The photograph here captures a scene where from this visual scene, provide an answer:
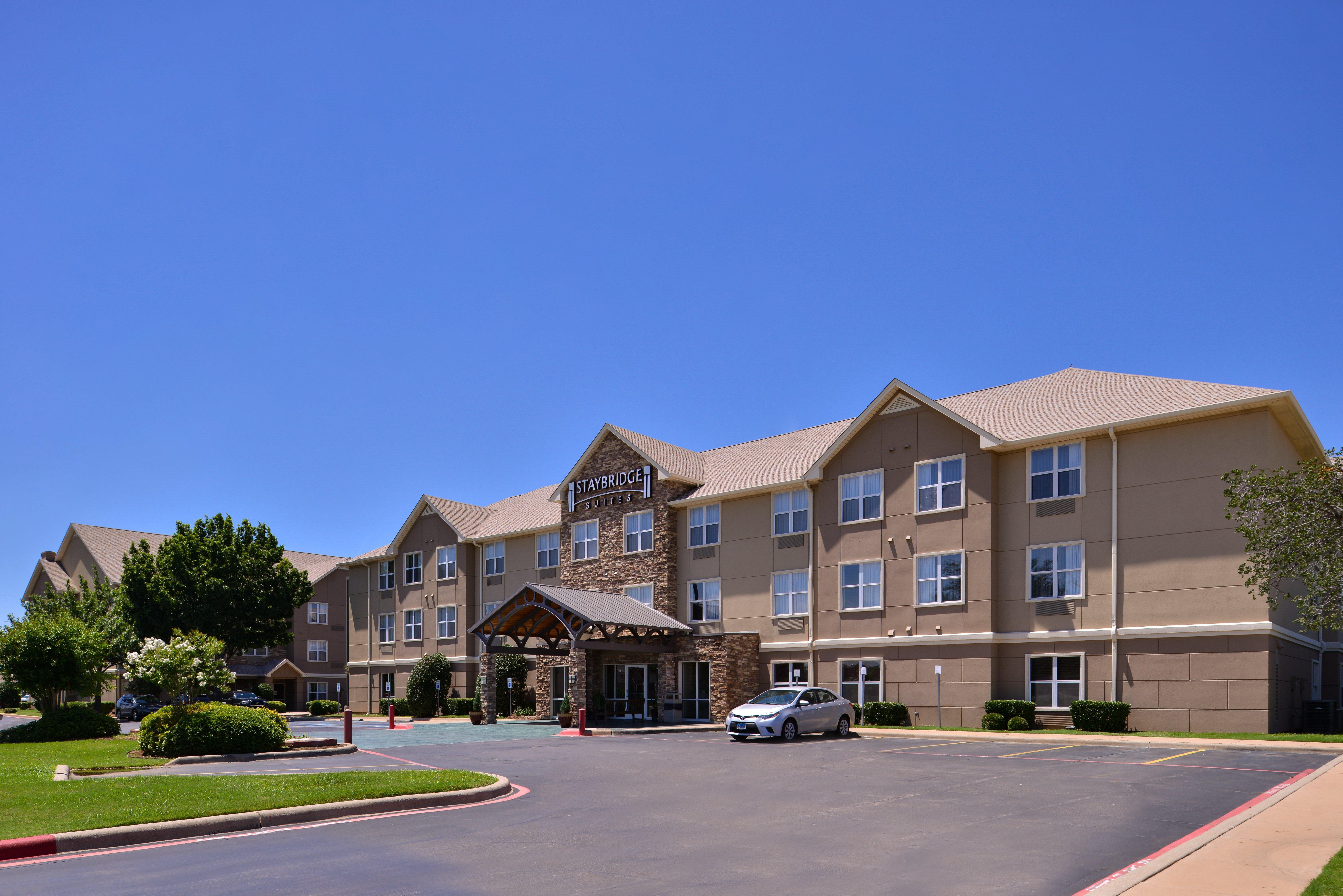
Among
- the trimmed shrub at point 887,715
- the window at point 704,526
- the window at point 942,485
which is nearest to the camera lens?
the trimmed shrub at point 887,715

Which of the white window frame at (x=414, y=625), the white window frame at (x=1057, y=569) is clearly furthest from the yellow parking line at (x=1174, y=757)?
the white window frame at (x=414, y=625)

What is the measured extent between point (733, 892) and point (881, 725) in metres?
25.5

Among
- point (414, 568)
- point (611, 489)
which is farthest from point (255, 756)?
point (414, 568)

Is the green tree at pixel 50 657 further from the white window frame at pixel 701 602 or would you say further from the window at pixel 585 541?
the white window frame at pixel 701 602

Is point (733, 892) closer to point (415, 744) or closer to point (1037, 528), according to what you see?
point (415, 744)

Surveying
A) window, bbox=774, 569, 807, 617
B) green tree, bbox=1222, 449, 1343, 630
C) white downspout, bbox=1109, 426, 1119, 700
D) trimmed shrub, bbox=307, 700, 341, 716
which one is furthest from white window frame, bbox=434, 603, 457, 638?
green tree, bbox=1222, 449, 1343, 630

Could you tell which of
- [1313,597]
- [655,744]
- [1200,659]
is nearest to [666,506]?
[655,744]

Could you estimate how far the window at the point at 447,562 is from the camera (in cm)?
5262

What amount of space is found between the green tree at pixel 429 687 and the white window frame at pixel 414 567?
5350 millimetres

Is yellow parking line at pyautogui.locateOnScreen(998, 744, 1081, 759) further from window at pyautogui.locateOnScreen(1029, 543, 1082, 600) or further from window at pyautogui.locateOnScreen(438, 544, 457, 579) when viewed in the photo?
window at pyautogui.locateOnScreen(438, 544, 457, 579)

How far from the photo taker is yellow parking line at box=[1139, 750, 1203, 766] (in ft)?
66.1

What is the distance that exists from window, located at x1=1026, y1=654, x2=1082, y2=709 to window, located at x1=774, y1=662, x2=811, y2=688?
7.56m

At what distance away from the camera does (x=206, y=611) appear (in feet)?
172

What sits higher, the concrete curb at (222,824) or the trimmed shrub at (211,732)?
the concrete curb at (222,824)
